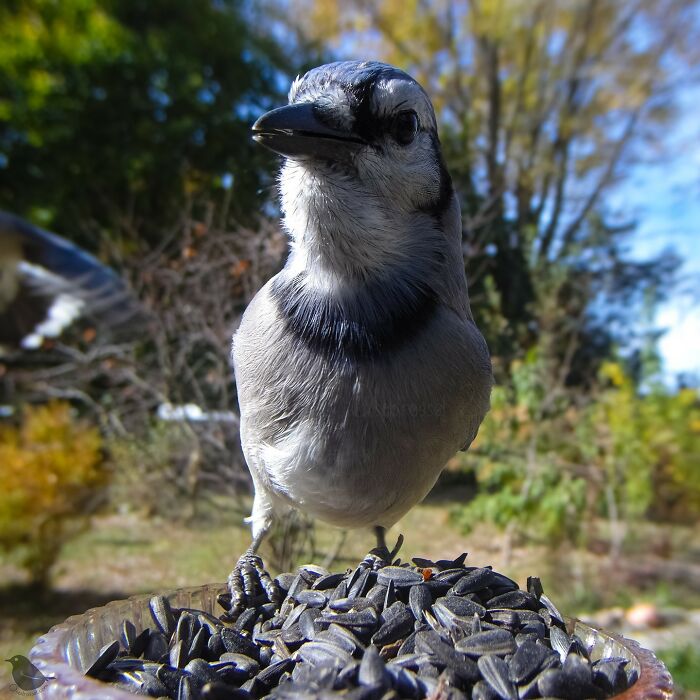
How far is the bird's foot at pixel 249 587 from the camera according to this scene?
59.7 inches

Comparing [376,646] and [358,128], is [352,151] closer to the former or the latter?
[358,128]

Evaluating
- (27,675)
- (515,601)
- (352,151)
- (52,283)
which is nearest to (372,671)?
(515,601)

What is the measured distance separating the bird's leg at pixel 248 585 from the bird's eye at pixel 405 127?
3.58 ft

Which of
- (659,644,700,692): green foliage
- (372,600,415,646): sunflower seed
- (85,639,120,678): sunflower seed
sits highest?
(372,600,415,646): sunflower seed

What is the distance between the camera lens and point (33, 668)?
1.06m

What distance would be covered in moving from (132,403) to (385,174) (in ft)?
16.5

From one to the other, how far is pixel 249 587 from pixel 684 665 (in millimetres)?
3769

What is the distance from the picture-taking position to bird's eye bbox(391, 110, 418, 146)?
1.34 metres

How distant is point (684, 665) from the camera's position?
411cm

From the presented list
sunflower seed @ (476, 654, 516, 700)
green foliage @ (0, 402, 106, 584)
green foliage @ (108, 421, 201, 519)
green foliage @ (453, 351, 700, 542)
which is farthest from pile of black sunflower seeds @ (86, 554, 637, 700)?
green foliage @ (0, 402, 106, 584)

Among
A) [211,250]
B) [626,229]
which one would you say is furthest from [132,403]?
[626,229]

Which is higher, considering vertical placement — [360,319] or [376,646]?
[360,319]

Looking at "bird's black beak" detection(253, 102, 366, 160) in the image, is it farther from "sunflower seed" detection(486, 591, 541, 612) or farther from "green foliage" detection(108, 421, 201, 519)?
"green foliage" detection(108, 421, 201, 519)

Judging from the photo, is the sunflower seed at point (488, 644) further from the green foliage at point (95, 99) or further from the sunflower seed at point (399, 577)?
the green foliage at point (95, 99)
